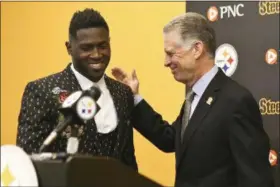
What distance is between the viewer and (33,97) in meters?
1.82

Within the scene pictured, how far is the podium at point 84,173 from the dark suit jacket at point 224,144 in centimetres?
59

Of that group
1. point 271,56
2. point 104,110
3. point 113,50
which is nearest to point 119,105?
point 104,110

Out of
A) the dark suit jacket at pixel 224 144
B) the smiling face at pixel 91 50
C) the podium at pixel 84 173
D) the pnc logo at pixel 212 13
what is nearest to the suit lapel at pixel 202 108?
the dark suit jacket at pixel 224 144

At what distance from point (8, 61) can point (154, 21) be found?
3.83 ft

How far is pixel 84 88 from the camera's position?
6.17 feet

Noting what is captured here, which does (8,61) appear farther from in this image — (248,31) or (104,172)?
(104,172)

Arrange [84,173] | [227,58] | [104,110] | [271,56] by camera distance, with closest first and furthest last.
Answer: [84,173] < [104,110] < [271,56] < [227,58]

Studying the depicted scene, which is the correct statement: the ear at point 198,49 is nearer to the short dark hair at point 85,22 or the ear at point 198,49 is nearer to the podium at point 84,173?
the short dark hair at point 85,22

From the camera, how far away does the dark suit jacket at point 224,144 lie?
1762mm

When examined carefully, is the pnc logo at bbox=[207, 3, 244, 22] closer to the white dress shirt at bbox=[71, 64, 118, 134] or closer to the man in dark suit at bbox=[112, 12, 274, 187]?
the man in dark suit at bbox=[112, 12, 274, 187]

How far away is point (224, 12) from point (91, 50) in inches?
42.1

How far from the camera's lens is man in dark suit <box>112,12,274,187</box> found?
69.7 inches

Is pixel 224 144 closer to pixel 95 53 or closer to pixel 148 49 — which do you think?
pixel 95 53

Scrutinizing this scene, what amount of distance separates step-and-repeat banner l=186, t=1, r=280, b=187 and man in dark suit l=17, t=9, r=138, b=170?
86 centimetres
